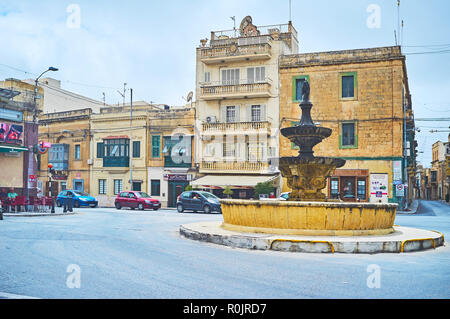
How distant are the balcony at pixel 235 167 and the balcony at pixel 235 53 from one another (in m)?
8.35

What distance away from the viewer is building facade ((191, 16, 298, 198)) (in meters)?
37.0

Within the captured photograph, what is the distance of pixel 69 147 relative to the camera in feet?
152

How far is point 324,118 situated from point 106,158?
780 inches

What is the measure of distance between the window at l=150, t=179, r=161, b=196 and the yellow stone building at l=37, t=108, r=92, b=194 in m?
7.08

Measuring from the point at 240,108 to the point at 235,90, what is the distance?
1.59 m

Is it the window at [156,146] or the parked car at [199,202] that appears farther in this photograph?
the window at [156,146]

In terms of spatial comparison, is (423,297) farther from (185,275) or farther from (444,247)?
(444,247)

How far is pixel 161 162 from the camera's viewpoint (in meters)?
40.9

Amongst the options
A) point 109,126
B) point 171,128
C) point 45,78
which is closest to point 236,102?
point 171,128

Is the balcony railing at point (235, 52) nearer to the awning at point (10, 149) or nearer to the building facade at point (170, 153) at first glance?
the building facade at point (170, 153)

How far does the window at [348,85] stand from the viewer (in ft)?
114

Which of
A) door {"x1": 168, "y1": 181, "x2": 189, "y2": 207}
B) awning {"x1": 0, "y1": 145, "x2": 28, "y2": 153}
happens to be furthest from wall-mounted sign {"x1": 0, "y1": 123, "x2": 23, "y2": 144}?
door {"x1": 168, "y1": 181, "x2": 189, "y2": 207}

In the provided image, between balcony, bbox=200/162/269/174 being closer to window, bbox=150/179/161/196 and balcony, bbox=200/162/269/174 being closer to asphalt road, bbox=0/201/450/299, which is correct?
window, bbox=150/179/161/196

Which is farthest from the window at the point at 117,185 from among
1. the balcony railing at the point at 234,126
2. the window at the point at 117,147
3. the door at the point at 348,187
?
the door at the point at 348,187
